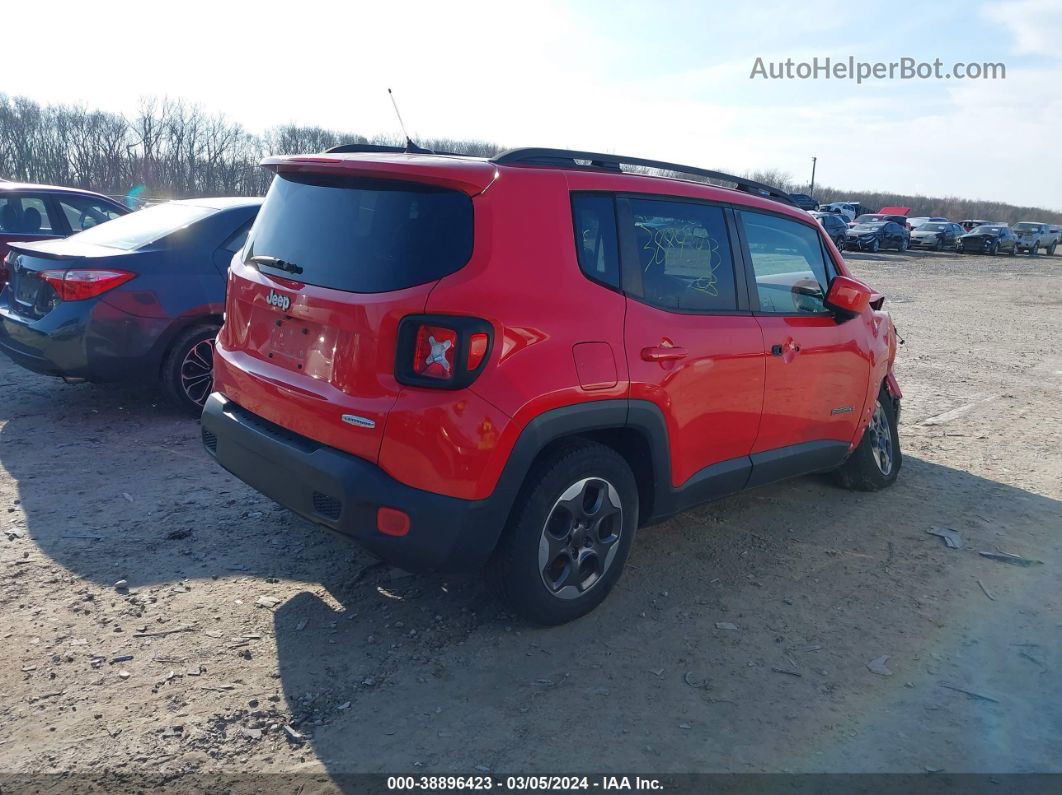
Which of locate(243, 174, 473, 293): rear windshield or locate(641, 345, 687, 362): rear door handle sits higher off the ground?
locate(243, 174, 473, 293): rear windshield

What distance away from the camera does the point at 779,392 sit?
4.32 m

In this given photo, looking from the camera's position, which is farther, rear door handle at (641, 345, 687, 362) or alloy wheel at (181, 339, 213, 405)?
alloy wheel at (181, 339, 213, 405)

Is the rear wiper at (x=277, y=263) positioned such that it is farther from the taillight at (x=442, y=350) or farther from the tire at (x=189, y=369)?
the tire at (x=189, y=369)

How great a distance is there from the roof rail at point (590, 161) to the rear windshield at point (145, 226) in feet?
12.4

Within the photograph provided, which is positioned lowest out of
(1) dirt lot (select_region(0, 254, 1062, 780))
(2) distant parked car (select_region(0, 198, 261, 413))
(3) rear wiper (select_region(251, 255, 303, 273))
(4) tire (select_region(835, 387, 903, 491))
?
(1) dirt lot (select_region(0, 254, 1062, 780))

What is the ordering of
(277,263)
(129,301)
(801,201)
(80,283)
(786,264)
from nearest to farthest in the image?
(277,263) → (786,264) → (801,201) → (80,283) → (129,301)

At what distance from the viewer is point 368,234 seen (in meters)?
3.24

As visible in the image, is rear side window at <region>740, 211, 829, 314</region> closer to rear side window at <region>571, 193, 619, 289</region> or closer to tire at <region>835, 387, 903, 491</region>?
rear side window at <region>571, 193, 619, 289</region>

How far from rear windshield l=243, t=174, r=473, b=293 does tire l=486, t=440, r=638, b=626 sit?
3.01 feet

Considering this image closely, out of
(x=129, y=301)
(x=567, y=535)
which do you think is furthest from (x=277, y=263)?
(x=129, y=301)

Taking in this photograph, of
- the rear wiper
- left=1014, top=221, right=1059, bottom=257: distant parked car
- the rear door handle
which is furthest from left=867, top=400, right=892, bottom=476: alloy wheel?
left=1014, top=221, right=1059, bottom=257: distant parked car

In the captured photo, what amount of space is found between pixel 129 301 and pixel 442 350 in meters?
3.75

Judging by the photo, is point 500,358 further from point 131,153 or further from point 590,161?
point 131,153

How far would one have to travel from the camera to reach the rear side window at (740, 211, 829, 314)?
4.31 meters
